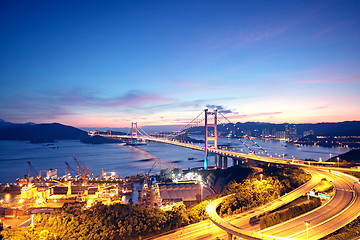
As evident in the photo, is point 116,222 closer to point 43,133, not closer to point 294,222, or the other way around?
point 294,222

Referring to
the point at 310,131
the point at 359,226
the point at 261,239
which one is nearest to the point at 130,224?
the point at 261,239

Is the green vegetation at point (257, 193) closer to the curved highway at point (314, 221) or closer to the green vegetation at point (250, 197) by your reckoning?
the green vegetation at point (250, 197)

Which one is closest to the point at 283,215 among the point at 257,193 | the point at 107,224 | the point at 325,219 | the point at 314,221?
the point at 314,221

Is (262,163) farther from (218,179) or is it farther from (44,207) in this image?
(44,207)

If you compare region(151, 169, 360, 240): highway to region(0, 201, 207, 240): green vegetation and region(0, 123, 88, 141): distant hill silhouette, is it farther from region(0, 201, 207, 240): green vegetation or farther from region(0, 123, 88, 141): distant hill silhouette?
region(0, 123, 88, 141): distant hill silhouette

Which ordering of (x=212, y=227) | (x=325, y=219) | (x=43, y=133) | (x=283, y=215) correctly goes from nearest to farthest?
(x=325, y=219), (x=283, y=215), (x=212, y=227), (x=43, y=133)

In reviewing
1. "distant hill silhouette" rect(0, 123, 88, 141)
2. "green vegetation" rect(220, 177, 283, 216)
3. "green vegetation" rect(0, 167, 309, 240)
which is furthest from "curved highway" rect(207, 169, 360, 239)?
"distant hill silhouette" rect(0, 123, 88, 141)
